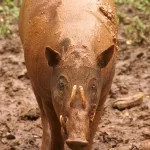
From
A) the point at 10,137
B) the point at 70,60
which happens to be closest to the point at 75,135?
the point at 70,60

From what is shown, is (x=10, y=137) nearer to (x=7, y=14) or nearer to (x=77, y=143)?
(x=77, y=143)

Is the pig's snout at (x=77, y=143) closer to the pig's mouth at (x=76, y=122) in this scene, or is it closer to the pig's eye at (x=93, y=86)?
the pig's mouth at (x=76, y=122)

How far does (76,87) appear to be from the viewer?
416cm

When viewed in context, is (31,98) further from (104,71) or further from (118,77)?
(104,71)

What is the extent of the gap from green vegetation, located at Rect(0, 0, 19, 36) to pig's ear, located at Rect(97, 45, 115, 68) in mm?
4434

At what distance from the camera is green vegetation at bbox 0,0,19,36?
8.79m

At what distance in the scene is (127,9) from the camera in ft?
31.8

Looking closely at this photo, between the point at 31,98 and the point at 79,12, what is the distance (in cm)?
238

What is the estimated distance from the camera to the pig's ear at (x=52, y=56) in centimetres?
436

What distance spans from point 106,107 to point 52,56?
8.22 ft

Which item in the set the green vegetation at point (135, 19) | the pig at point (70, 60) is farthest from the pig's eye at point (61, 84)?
the green vegetation at point (135, 19)

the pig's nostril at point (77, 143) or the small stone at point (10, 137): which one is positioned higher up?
the pig's nostril at point (77, 143)

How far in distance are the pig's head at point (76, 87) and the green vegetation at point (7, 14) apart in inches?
174

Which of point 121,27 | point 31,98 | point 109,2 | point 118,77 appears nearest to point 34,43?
point 109,2
